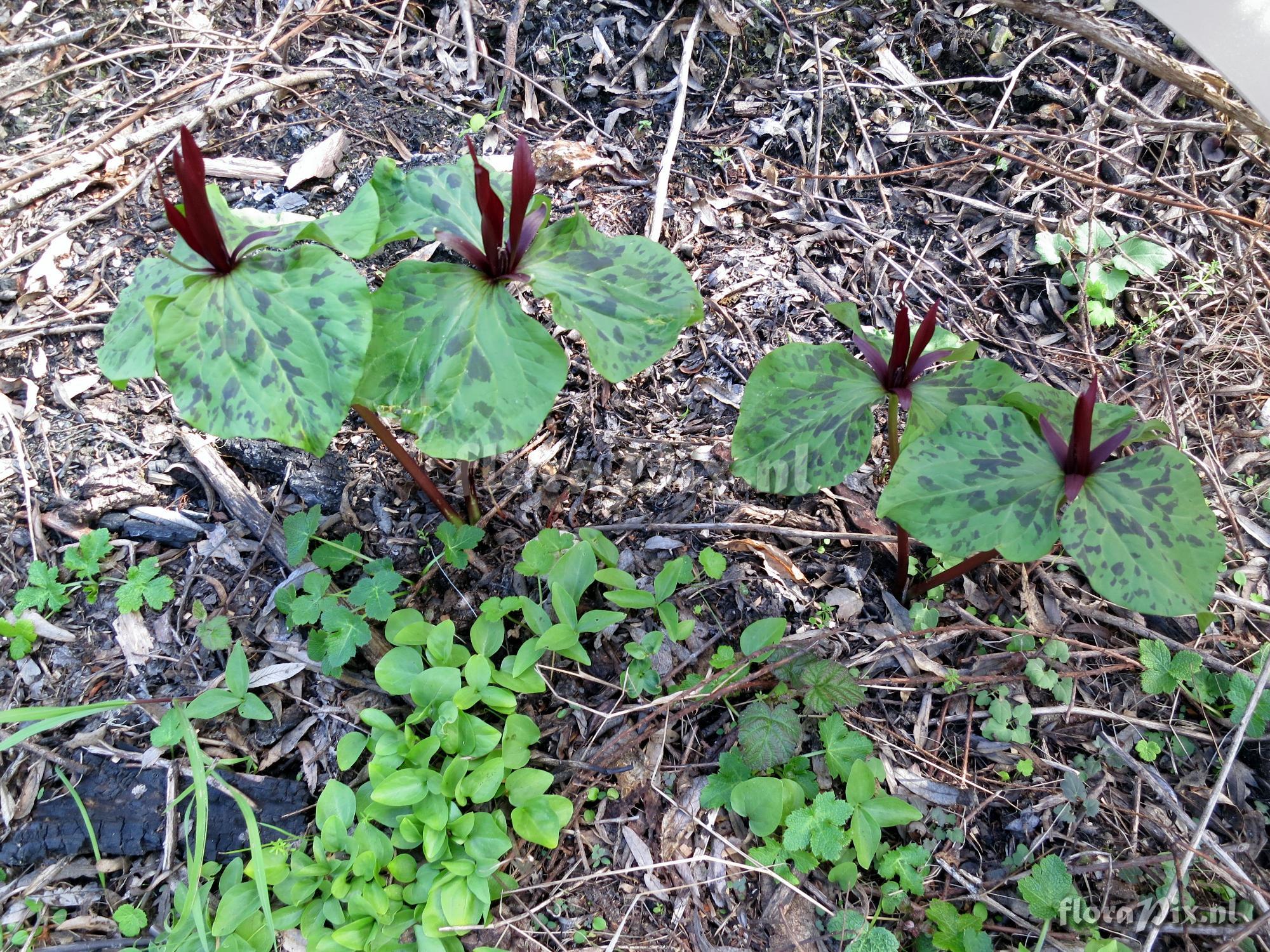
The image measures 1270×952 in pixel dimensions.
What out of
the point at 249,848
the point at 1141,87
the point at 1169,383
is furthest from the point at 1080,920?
the point at 1141,87

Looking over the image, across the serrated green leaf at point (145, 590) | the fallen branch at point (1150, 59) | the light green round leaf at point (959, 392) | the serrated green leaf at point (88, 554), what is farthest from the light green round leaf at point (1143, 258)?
the serrated green leaf at point (88, 554)

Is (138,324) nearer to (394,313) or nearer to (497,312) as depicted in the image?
(394,313)

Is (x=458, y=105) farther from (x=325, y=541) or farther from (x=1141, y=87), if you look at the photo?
(x=1141, y=87)

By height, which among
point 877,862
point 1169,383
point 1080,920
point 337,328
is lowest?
point 877,862

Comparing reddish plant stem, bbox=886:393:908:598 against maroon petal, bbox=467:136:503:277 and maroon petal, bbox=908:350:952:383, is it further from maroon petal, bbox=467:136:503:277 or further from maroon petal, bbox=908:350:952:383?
maroon petal, bbox=467:136:503:277

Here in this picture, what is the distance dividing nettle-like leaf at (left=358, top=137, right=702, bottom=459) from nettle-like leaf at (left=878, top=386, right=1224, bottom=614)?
622 mm

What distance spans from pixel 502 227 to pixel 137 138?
1.88 m

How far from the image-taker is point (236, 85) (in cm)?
285

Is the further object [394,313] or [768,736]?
[768,736]

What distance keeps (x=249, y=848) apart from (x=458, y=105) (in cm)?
244

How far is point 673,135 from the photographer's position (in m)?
2.82

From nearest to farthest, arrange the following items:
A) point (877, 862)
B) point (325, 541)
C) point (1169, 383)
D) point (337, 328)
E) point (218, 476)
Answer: point (337, 328) < point (877, 862) < point (325, 541) < point (218, 476) < point (1169, 383)

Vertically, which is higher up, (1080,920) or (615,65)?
(615,65)

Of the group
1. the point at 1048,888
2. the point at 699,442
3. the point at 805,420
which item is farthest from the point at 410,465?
the point at 1048,888
